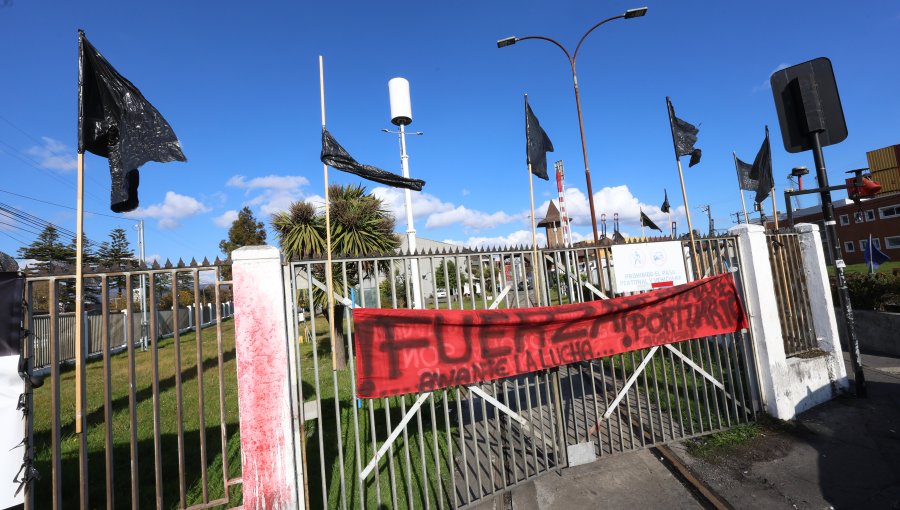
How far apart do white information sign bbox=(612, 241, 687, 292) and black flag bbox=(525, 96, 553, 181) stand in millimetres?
1583

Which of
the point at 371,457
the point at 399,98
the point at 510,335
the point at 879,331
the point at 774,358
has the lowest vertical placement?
the point at 371,457

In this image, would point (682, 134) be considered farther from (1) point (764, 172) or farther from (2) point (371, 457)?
(2) point (371, 457)

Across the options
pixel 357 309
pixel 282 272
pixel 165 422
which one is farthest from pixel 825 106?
pixel 165 422

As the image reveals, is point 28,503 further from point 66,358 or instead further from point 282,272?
point 66,358

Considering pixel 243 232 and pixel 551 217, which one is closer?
pixel 243 232

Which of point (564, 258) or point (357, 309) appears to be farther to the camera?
point (564, 258)

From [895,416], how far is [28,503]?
10.7 metres

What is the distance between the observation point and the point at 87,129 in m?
3.60

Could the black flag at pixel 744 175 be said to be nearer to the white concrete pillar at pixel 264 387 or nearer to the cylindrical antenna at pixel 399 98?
the cylindrical antenna at pixel 399 98

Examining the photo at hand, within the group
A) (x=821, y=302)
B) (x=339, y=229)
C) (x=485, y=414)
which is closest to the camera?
(x=485, y=414)

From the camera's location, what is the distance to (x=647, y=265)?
6027mm

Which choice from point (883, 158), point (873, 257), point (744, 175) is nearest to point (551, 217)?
point (883, 158)

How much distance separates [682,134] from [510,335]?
5.02 metres

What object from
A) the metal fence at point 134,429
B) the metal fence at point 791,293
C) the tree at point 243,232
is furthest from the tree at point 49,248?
the metal fence at point 791,293
